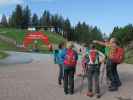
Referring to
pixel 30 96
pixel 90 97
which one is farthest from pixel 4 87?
pixel 90 97

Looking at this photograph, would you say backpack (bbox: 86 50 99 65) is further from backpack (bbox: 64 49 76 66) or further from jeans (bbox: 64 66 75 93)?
jeans (bbox: 64 66 75 93)

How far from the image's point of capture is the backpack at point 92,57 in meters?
14.9

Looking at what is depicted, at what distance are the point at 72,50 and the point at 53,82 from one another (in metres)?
3.24

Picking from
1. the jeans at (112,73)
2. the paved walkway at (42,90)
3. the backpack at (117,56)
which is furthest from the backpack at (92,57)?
the jeans at (112,73)

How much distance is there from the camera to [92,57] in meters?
14.9

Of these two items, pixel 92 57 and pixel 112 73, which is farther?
pixel 112 73

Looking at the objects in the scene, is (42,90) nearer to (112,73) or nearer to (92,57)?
(92,57)

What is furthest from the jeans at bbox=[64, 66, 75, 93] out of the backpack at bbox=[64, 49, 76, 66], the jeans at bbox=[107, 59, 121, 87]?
the jeans at bbox=[107, 59, 121, 87]

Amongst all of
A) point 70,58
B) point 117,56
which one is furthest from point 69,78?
point 117,56

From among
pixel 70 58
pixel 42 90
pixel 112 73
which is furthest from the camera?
pixel 112 73

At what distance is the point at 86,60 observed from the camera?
1503 centimetres

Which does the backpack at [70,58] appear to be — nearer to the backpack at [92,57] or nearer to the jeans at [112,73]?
the backpack at [92,57]

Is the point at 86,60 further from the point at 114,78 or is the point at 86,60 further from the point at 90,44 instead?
the point at 114,78

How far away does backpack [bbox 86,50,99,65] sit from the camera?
14.9 meters
